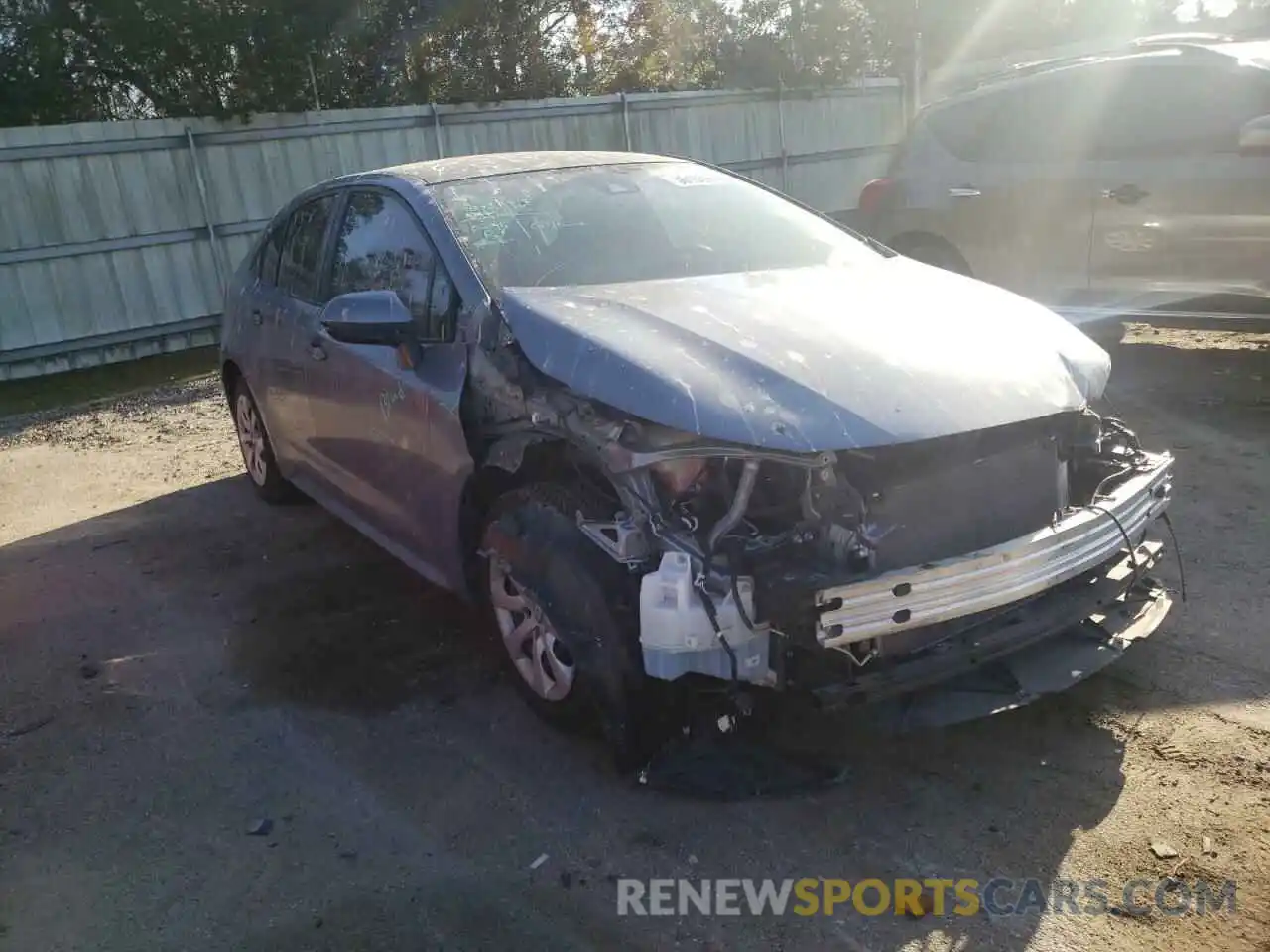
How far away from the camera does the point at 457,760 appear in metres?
3.48

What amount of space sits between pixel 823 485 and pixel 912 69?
17478 millimetres

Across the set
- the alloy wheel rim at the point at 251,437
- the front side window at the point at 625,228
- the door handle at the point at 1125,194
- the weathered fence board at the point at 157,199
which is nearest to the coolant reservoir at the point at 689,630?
the front side window at the point at 625,228

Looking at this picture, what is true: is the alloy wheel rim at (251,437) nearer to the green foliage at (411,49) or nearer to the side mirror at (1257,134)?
the side mirror at (1257,134)

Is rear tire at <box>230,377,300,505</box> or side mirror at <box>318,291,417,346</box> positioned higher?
side mirror at <box>318,291,417,346</box>

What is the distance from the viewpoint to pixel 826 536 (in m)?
2.89

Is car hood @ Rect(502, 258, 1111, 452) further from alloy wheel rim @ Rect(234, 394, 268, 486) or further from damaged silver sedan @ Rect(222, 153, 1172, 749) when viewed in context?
alloy wheel rim @ Rect(234, 394, 268, 486)

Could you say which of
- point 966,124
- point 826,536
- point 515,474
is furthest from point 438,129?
point 826,536

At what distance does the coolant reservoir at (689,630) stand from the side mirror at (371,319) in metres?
1.39

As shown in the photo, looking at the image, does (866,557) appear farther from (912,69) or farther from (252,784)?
(912,69)

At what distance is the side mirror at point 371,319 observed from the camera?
12.1 ft

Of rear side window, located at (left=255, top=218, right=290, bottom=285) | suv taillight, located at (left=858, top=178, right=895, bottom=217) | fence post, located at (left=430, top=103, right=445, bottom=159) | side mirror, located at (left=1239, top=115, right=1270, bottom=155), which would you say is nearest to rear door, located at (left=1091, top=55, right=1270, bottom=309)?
side mirror, located at (left=1239, top=115, right=1270, bottom=155)

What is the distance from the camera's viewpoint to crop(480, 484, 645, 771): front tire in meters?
3.08

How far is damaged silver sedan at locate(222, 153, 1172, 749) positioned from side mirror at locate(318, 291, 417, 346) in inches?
0.5

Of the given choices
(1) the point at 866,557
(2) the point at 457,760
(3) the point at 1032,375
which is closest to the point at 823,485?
(1) the point at 866,557
